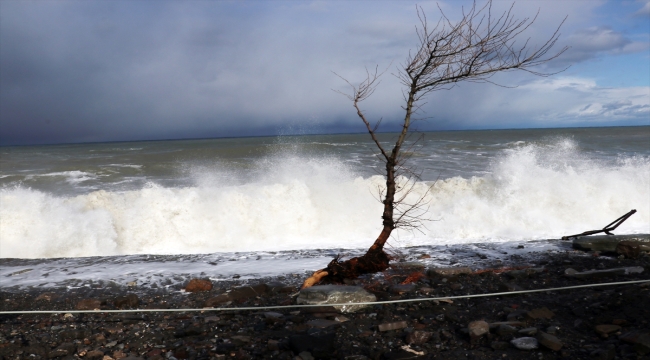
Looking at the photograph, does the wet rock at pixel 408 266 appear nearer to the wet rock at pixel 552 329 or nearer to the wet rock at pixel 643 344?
the wet rock at pixel 552 329

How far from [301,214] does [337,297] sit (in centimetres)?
802

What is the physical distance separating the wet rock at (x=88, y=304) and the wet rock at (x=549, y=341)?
4.53 metres

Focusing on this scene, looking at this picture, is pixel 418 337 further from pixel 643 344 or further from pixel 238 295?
pixel 238 295

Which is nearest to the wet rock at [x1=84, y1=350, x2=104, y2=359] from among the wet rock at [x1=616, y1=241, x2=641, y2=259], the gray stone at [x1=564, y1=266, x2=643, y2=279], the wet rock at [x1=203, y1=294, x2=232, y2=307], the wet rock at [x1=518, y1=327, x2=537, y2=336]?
the wet rock at [x1=203, y1=294, x2=232, y2=307]

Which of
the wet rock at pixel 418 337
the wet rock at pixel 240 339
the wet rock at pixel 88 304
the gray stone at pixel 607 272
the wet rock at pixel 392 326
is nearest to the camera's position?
the wet rock at pixel 418 337

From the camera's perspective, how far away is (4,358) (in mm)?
4180

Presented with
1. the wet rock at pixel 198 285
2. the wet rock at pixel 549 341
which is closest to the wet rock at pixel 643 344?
the wet rock at pixel 549 341

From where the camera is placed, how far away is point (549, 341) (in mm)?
3908

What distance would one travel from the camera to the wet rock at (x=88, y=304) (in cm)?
548

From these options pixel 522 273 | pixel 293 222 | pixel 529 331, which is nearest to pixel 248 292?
pixel 529 331

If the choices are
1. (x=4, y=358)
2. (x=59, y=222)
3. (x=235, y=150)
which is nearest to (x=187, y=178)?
(x=59, y=222)

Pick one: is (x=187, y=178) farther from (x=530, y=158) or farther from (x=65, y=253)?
(x=530, y=158)

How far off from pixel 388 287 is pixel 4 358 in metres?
3.84

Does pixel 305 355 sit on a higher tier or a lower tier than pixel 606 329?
lower
